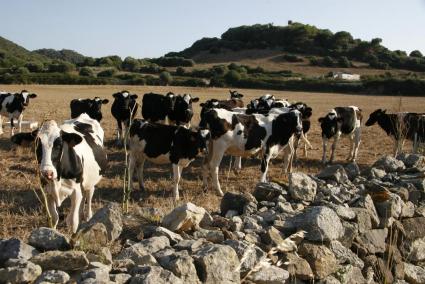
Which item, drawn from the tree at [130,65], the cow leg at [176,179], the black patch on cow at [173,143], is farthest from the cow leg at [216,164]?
the tree at [130,65]

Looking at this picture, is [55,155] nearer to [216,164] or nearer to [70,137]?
[70,137]

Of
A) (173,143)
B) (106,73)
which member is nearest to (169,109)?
(173,143)

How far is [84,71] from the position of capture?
232 ft

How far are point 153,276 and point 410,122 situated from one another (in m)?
15.3

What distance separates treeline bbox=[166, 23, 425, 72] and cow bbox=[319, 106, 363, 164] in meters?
71.4

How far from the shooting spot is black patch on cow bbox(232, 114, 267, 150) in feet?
42.2

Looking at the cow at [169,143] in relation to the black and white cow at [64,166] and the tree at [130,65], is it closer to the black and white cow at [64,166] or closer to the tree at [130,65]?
the black and white cow at [64,166]

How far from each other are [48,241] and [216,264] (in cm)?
164

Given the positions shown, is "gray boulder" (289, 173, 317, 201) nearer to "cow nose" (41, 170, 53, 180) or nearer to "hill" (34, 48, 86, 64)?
"cow nose" (41, 170, 53, 180)

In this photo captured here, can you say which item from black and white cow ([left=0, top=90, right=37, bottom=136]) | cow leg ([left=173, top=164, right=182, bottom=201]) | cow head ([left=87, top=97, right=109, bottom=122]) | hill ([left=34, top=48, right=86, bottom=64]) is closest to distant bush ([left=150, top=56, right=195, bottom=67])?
black and white cow ([left=0, top=90, right=37, bottom=136])

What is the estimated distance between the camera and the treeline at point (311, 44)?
9088cm

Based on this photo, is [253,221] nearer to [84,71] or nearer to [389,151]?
[389,151]

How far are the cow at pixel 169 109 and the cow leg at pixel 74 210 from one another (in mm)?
10865

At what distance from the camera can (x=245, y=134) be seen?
506 inches
